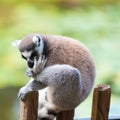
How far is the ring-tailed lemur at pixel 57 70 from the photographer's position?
1.04 metres

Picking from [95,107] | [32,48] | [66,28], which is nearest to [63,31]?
[66,28]

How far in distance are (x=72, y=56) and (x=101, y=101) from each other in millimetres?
181

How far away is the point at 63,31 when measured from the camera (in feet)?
6.00

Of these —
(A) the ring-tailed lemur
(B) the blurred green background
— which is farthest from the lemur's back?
(B) the blurred green background

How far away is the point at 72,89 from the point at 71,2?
88 centimetres

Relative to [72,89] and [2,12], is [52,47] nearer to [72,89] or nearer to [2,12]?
[72,89]

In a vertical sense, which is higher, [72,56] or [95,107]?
[72,56]

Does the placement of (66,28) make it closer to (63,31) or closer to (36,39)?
(63,31)

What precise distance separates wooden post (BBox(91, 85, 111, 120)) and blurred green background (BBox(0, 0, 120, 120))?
52 cm

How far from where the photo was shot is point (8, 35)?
1.76m

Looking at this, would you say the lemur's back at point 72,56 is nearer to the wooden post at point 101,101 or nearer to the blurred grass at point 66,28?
the wooden post at point 101,101

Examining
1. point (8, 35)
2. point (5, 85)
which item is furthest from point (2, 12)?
point (5, 85)

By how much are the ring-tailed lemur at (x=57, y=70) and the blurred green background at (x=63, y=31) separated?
600mm

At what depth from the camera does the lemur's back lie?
107cm
